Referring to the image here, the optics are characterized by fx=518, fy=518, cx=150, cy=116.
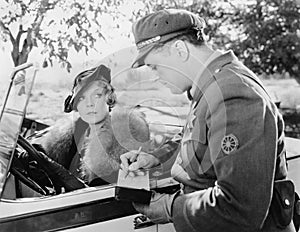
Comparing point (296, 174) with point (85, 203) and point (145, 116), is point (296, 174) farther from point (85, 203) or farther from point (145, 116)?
point (85, 203)

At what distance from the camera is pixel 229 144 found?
1.53 m

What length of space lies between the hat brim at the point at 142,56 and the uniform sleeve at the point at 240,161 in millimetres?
324

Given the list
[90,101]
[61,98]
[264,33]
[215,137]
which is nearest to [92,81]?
[90,101]

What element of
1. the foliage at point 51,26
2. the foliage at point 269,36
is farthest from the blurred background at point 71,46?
the foliage at point 269,36

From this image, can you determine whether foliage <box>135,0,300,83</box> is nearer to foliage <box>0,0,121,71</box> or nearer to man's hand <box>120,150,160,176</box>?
foliage <box>0,0,121,71</box>

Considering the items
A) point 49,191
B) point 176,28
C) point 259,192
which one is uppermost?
point 176,28

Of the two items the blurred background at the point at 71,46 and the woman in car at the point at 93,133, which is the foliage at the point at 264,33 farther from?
the woman in car at the point at 93,133

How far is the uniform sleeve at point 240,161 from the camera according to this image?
1.53m

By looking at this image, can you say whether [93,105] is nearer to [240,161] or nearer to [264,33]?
[240,161]

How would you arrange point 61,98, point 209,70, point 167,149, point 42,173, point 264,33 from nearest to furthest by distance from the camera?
1. point 209,70
2. point 42,173
3. point 167,149
4. point 61,98
5. point 264,33

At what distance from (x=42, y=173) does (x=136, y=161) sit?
1.18 feet

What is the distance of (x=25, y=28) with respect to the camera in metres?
2.45

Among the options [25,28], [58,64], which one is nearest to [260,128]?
[58,64]

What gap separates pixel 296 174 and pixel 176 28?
1.35 metres
